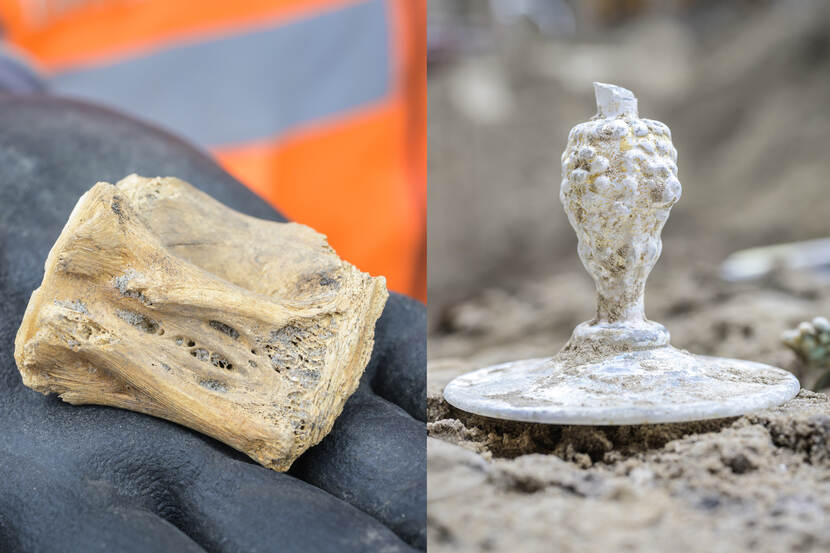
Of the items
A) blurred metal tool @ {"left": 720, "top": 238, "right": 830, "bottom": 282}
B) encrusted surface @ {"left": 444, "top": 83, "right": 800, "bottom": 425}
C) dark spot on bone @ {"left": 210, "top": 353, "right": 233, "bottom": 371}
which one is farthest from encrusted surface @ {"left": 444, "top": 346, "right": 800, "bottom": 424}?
blurred metal tool @ {"left": 720, "top": 238, "right": 830, "bottom": 282}

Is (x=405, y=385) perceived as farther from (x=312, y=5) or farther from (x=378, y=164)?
(x=312, y=5)

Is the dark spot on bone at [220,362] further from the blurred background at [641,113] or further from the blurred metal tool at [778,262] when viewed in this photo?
the blurred background at [641,113]

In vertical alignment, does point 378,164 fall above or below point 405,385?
above

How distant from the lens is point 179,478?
1.05m

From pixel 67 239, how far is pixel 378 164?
2.55m

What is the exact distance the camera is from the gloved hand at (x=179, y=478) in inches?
37.3

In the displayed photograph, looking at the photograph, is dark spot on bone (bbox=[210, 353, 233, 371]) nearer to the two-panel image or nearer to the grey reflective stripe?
the two-panel image

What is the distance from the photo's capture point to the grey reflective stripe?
3500mm

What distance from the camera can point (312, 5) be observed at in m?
3.58

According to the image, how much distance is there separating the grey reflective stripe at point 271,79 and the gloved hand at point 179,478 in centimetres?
221

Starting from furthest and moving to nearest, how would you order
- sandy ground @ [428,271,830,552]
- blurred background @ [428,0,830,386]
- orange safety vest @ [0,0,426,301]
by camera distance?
1. blurred background @ [428,0,830,386]
2. orange safety vest @ [0,0,426,301]
3. sandy ground @ [428,271,830,552]

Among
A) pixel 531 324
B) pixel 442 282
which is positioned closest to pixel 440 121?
pixel 442 282

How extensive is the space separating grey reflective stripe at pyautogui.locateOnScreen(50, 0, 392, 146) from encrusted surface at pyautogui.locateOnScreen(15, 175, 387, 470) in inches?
97.8

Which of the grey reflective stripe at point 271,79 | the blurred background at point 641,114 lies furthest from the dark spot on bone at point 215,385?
the blurred background at point 641,114
